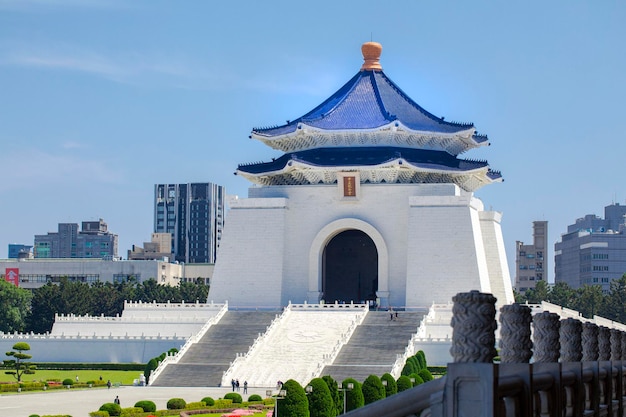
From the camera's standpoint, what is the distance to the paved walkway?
92.3 feet

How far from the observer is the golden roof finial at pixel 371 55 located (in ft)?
177

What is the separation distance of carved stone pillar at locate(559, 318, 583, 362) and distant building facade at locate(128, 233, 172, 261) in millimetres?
82673

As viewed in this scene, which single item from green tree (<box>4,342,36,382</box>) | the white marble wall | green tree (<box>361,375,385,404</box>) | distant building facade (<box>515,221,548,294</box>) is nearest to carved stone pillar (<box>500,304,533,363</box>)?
green tree (<box>361,375,385,404</box>)

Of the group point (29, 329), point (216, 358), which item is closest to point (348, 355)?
point (216, 358)

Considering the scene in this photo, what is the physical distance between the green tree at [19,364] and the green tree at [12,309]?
12.7 meters

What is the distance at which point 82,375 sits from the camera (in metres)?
40.4

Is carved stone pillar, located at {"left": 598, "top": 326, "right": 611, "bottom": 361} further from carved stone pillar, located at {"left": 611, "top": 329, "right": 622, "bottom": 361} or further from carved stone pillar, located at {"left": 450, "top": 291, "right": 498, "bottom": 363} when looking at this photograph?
carved stone pillar, located at {"left": 450, "top": 291, "right": 498, "bottom": 363}

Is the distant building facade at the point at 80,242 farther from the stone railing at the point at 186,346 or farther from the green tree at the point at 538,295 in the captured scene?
the stone railing at the point at 186,346

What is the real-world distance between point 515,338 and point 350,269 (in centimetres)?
4621

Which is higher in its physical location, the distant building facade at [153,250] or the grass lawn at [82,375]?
the distant building facade at [153,250]

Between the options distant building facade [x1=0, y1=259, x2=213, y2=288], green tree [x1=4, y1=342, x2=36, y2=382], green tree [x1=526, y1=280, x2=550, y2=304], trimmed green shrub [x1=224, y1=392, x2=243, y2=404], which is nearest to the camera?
trimmed green shrub [x1=224, y1=392, x2=243, y2=404]

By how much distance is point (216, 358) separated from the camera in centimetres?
3981

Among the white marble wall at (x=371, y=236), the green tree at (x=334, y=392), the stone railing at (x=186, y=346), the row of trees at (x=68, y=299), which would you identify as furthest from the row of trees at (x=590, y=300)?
the green tree at (x=334, y=392)

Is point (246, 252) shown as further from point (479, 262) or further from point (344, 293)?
point (479, 262)
